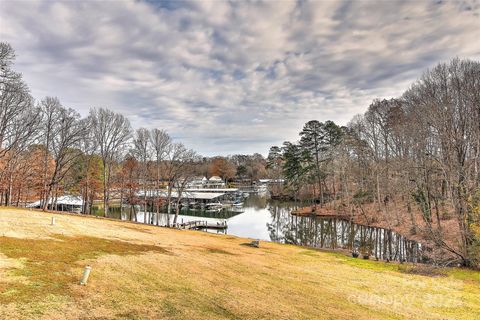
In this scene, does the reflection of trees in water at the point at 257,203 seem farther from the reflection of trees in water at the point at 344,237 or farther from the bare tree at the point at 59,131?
the bare tree at the point at 59,131

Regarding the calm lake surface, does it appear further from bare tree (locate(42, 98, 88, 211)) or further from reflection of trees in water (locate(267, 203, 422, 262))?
bare tree (locate(42, 98, 88, 211))

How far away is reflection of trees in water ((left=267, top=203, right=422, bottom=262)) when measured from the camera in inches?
1213

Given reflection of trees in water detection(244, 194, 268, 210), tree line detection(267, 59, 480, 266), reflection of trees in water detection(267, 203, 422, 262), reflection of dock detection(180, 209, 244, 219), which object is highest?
tree line detection(267, 59, 480, 266)

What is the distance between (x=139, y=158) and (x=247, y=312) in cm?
4368

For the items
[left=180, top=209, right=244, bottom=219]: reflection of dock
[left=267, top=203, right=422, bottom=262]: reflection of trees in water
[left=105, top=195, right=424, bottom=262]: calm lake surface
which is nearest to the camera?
[left=267, top=203, right=422, bottom=262]: reflection of trees in water

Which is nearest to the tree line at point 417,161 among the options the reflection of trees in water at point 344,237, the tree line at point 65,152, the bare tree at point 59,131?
the reflection of trees in water at point 344,237

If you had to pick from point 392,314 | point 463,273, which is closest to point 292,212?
point 463,273

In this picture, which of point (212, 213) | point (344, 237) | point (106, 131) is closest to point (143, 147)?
point (106, 131)

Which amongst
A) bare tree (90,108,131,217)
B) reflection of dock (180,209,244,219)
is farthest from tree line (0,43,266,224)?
reflection of dock (180,209,244,219)

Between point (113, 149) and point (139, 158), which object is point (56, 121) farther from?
point (139, 158)

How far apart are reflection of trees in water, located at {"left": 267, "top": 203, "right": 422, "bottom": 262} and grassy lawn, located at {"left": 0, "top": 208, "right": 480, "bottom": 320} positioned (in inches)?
463

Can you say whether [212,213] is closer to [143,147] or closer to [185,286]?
[143,147]

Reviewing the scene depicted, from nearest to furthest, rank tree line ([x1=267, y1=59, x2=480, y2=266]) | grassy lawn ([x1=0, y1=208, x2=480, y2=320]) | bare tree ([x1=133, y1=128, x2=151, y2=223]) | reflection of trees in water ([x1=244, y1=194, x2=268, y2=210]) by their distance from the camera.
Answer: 1. grassy lawn ([x1=0, y1=208, x2=480, y2=320])
2. tree line ([x1=267, y1=59, x2=480, y2=266])
3. bare tree ([x1=133, y1=128, x2=151, y2=223])
4. reflection of trees in water ([x1=244, y1=194, x2=268, y2=210])

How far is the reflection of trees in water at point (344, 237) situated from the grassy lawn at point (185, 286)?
38.6 feet
